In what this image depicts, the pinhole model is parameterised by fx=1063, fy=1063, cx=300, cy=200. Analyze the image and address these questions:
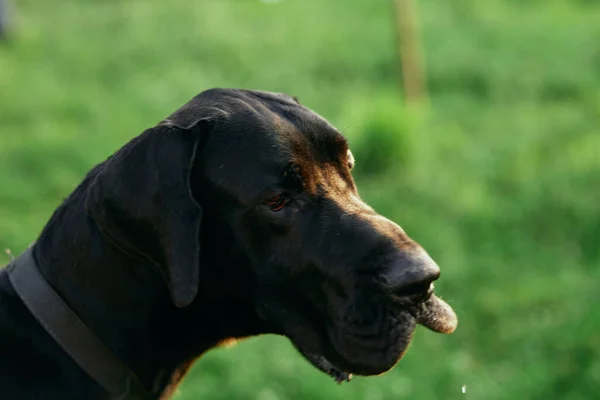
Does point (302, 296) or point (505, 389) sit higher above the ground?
point (302, 296)

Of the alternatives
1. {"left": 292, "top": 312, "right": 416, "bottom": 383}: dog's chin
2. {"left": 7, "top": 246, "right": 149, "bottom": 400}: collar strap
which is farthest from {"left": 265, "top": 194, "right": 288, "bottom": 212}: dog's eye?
{"left": 7, "top": 246, "right": 149, "bottom": 400}: collar strap

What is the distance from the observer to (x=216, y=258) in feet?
10.5

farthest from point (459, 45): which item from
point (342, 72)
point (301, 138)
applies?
point (301, 138)

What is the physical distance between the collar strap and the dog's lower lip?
2.91 ft

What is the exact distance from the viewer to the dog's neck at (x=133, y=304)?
3158mm

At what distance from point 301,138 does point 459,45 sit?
7.45 m

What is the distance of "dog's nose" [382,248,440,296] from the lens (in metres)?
2.85

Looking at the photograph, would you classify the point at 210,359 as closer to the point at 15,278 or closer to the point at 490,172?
the point at 15,278

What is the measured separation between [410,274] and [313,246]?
33 cm

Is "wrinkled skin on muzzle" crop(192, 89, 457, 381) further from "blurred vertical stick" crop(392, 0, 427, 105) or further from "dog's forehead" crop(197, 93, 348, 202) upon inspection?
"blurred vertical stick" crop(392, 0, 427, 105)

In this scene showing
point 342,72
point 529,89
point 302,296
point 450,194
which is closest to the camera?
point 302,296

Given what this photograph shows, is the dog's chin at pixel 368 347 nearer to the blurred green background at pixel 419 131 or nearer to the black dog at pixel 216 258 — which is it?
the black dog at pixel 216 258

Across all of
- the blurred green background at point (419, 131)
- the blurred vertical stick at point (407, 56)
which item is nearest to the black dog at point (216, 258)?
the blurred green background at point (419, 131)

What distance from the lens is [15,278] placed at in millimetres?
3240
